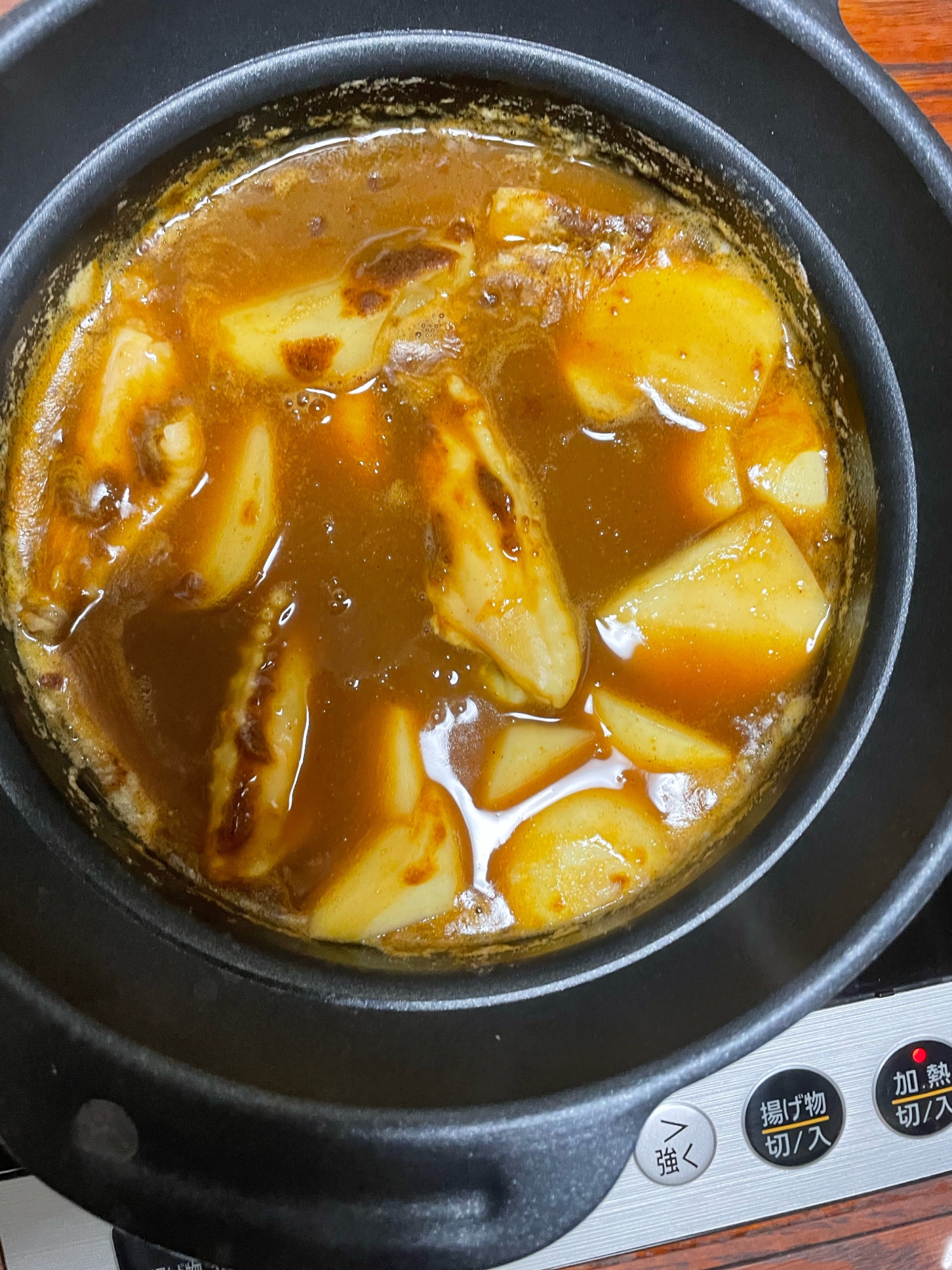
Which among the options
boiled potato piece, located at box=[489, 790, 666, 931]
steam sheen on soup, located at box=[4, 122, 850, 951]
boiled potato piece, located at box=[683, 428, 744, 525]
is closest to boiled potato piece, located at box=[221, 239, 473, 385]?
steam sheen on soup, located at box=[4, 122, 850, 951]

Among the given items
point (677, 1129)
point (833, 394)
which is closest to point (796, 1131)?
point (677, 1129)

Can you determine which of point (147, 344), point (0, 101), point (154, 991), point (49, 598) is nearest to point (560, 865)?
point (154, 991)

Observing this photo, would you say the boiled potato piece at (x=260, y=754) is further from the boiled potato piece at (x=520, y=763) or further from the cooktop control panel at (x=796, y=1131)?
the cooktop control panel at (x=796, y=1131)

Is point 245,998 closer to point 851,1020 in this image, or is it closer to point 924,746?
point 851,1020

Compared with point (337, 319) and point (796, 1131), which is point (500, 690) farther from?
point (796, 1131)

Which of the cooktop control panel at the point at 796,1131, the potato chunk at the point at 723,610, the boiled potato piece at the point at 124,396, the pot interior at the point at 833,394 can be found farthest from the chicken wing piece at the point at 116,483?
the cooktop control panel at the point at 796,1131

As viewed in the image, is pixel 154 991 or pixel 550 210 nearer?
pixel 154 991

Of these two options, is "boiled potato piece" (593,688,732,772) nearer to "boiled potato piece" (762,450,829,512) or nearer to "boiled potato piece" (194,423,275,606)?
"boiled potato piece" (762,450,829,512)
